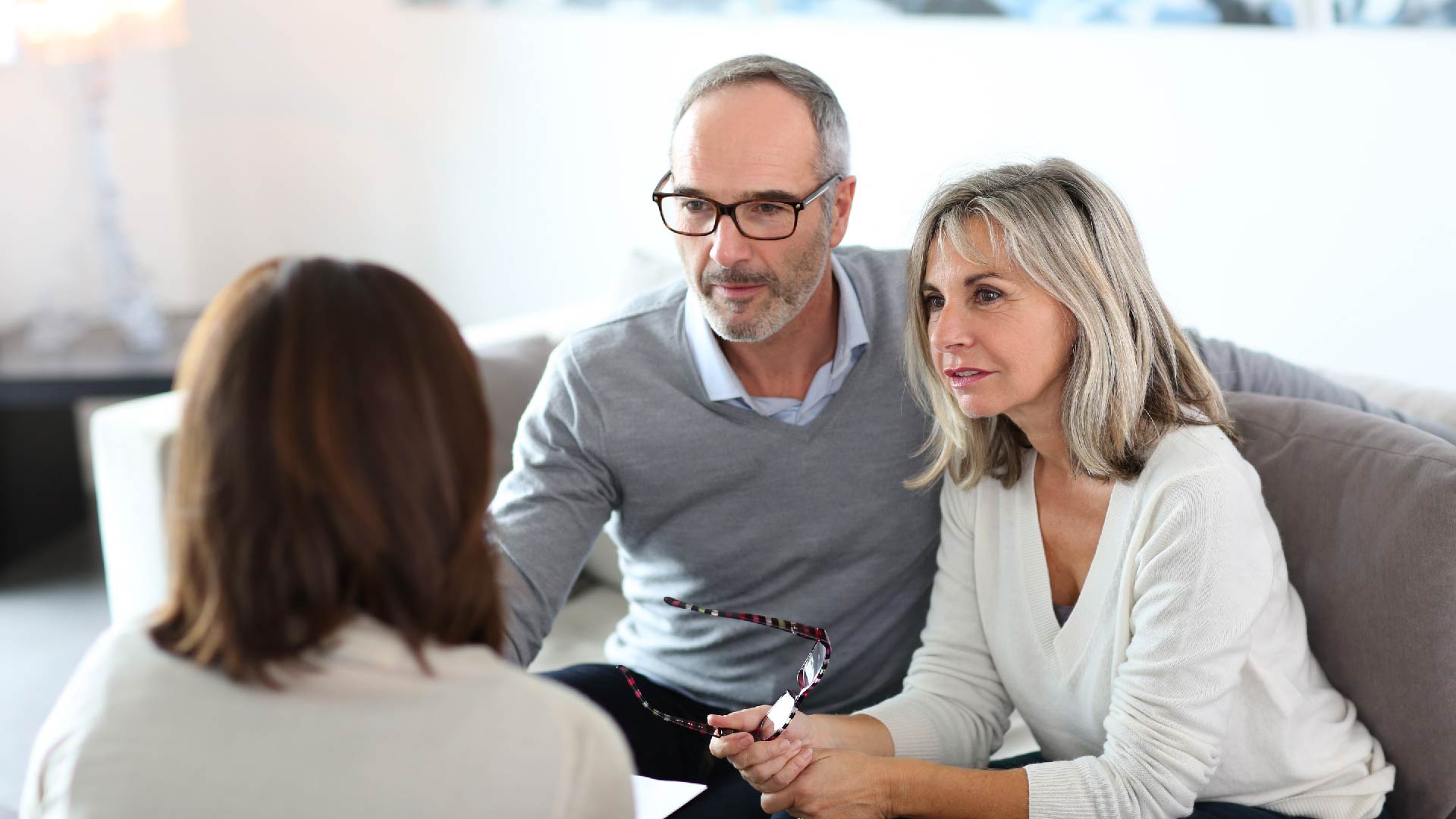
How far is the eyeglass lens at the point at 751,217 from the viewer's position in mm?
1570

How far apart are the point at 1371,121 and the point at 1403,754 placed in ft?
3.86

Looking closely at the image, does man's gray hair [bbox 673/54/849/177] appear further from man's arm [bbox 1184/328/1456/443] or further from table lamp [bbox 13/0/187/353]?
table lamp [bbox 13/0/187/353]

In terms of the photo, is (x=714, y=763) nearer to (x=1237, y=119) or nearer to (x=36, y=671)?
(x=1237, y=119)

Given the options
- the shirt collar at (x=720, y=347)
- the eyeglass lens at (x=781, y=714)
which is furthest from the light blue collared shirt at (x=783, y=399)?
the eyeglass lens at (x=781, y=714)

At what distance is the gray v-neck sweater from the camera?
160cm

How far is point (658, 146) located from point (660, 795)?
74.1 inches

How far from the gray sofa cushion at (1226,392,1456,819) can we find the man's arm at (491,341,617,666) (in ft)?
2.63

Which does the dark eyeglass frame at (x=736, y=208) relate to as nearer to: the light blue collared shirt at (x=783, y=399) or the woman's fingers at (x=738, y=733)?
the light blue collared shirt at (x=783, y=399)

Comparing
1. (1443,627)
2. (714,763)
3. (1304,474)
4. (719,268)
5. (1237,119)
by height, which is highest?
(1237,119)

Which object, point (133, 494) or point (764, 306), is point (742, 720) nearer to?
point (764, 306)

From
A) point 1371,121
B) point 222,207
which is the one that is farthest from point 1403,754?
point 222,207

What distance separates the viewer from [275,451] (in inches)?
32.7

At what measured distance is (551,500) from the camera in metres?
1.58

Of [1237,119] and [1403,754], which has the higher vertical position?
[1237,119]
